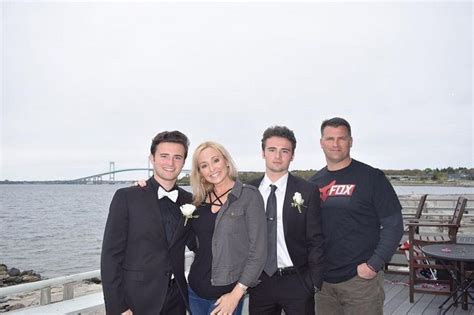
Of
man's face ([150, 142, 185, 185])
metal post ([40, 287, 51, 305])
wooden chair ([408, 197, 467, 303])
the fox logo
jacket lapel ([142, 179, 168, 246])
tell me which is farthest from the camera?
wooden chair ([408, 197, 467, 303])

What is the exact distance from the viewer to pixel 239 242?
2.13 meters

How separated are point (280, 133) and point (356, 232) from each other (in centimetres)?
80

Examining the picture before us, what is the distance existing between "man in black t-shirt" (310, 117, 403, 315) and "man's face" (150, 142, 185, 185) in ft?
3.29

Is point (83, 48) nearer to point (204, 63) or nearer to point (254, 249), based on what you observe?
point (204, 63)

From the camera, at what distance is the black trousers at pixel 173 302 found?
7.27ft

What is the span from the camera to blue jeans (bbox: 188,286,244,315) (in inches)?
87.9

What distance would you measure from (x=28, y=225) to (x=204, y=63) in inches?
994

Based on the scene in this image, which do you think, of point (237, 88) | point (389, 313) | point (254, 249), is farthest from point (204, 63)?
point (254, 249)

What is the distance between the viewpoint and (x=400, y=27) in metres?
10.1

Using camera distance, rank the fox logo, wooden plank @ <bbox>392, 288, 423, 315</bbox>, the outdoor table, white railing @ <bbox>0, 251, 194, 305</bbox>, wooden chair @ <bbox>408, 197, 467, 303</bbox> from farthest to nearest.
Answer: wooden chair @ <bbox>408, 197, 467, 303</bbox> < wooden plank @ <bbox>392, 288, 423, 315</bbox> < the outdoor table < white railing @ <bbox>0, 251, 194, 305</bbox> < the fox logo

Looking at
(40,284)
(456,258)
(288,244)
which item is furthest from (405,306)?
(40,284)

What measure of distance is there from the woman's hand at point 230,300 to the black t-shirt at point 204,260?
47mm

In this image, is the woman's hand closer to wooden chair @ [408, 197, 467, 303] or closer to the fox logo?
the fox logo

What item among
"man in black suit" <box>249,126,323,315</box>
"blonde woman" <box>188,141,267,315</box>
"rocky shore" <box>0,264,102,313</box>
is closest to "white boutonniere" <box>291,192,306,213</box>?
"man in black suit" <box>249,126,323,315</box>
